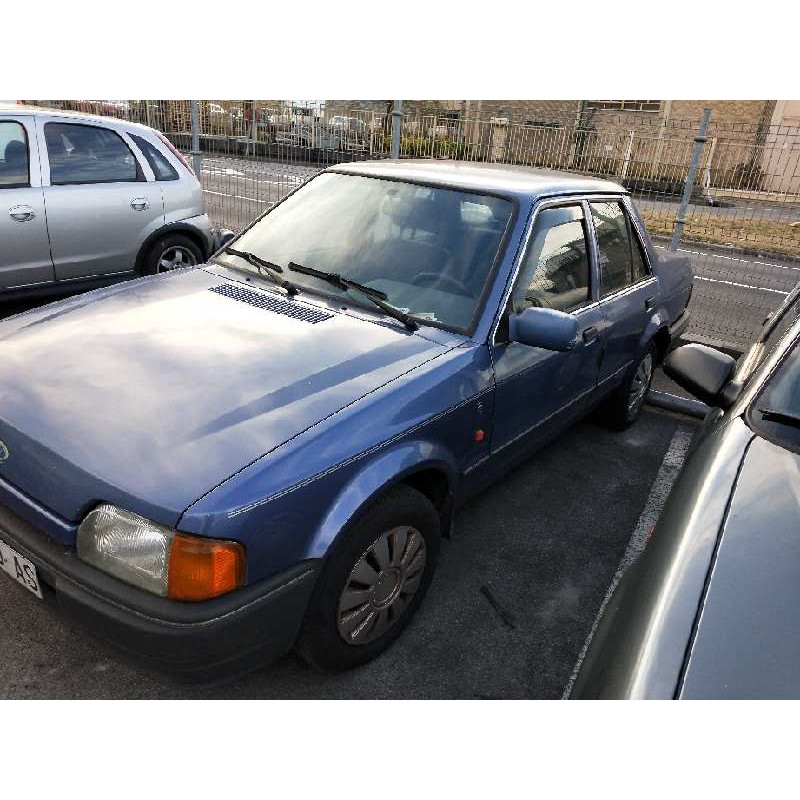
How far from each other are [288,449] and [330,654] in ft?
2.63

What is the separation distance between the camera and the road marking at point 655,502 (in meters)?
3.00

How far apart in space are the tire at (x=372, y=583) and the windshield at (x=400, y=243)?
849 millimetres

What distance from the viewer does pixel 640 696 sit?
4.11 feet

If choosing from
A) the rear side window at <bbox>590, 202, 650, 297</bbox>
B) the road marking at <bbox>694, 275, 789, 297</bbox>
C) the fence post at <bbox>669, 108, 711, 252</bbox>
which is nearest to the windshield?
the rear side window at <bbox>590, 202, 650, 297</bbox>

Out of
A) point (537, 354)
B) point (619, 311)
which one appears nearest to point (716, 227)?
point (619, 311)

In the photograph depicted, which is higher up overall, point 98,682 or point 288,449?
point 288,449

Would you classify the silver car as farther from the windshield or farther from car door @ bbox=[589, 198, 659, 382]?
car door @ bbox=[589, 198, 659, 382]

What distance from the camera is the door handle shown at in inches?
194

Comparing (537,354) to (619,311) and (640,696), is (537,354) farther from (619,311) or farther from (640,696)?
(640,696)

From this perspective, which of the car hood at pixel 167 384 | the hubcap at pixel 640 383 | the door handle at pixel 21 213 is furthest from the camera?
the door handle at pixel 21 213

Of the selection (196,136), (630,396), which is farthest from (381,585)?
(196,136)

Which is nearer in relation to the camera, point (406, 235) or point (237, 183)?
point (406, 235)

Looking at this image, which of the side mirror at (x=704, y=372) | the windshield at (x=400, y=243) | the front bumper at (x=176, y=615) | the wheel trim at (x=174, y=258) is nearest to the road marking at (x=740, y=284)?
the wheel trim at (x=174, y=258)

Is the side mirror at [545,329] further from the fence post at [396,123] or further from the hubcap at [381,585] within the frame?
the fence post at [396,123]
